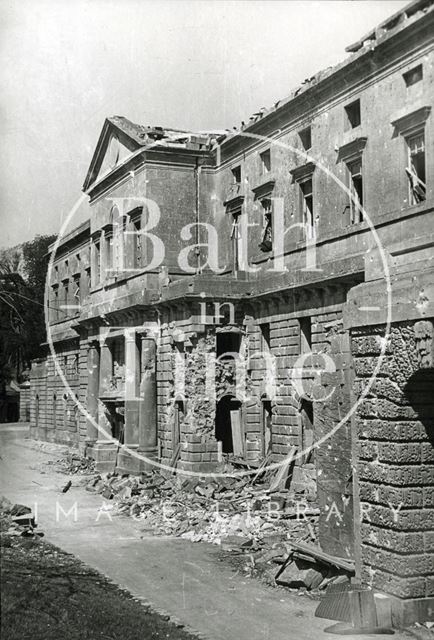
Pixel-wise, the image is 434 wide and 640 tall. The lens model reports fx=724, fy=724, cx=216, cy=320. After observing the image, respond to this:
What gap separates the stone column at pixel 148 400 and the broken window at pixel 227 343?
7.46 ft

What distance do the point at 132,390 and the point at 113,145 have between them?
1018cm

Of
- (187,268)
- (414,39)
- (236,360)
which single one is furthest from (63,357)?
(414,39)

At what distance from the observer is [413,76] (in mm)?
19312

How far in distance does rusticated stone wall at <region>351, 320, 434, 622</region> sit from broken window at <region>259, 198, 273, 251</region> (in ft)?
53.8

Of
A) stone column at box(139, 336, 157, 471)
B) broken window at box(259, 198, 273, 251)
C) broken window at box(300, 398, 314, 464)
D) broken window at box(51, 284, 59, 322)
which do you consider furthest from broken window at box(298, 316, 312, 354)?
broken window at box(51, 284, 59, 322)

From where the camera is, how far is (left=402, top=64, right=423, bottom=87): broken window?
750 inches

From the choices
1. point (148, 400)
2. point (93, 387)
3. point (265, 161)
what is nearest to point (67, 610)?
point (148, 400)

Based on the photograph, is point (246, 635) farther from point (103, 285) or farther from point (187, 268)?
point (103, 285)

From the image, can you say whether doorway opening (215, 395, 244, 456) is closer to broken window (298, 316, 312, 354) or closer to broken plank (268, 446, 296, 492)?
broken plank (268, 446, 296, 492)

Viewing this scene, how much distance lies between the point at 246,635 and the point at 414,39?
15784 millimetres

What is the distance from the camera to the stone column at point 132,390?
25.7m

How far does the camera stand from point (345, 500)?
1073 cm

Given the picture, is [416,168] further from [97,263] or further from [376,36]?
[97,263]

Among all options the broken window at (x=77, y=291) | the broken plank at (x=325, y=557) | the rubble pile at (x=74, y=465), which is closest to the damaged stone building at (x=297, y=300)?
the broken plank at (x=325, y=557)
